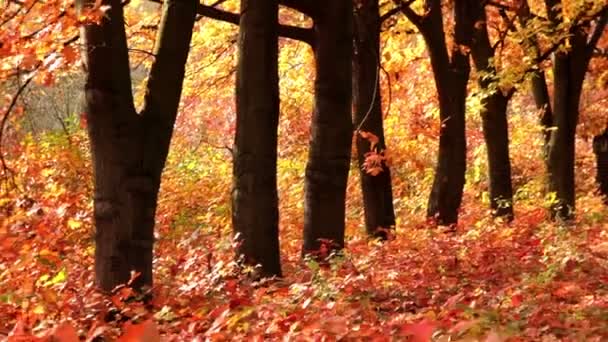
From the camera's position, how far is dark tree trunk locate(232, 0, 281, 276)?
898 centimetres

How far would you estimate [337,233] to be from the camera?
1059 cm

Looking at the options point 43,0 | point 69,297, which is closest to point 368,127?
point 43,0

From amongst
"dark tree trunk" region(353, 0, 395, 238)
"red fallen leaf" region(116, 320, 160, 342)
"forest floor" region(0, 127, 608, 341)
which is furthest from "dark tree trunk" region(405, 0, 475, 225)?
"red fallen leaf" region(116, 320, 160, 342)

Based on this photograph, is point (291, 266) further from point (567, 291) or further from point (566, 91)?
point (566, 91)

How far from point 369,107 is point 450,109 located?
2.79 metres

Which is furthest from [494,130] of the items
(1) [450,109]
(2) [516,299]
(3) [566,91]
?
(2) [516,299]

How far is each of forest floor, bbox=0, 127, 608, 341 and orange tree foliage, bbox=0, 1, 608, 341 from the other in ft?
0.08

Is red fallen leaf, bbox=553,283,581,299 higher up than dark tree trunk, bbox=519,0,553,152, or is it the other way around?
dark tree trunk, bbox=519,0,553,152

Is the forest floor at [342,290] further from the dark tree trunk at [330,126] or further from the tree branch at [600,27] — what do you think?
the tree branch at [600,27]

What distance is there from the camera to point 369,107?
14008 mm

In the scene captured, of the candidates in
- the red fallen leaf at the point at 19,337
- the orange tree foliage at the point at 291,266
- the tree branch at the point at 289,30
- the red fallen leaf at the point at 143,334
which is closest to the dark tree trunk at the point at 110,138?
the orange tree foliage at the point at 291,266

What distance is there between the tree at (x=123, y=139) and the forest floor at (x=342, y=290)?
40 centimetres

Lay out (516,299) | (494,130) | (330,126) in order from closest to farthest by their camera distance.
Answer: (516,299) → (330,126) → (494,130)

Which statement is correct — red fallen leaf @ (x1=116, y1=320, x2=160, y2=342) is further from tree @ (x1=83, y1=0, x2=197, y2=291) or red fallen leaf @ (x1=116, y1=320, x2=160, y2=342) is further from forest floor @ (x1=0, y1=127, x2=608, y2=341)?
tree @ (x1=83, y1=0, x2=197, y2=291)
